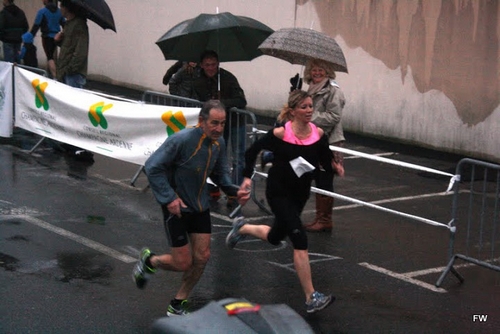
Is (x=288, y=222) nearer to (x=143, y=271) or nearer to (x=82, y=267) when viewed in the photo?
(x=143, y=271)

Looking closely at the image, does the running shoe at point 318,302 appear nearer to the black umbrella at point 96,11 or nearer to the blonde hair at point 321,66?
the blonde hair at point 321,66

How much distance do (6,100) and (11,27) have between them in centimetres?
572

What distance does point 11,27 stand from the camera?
19203 mm

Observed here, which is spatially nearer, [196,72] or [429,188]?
[196,72]

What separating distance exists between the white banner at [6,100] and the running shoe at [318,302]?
7.87m

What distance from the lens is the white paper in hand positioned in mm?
7703

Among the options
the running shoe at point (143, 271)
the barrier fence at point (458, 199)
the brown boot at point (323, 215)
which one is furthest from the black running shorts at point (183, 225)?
the brown boot at point (323, 215)

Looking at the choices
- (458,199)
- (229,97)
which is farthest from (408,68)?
(229,97)

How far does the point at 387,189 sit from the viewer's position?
1231 cm

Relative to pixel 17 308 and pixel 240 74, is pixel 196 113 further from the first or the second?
pixel 240 74

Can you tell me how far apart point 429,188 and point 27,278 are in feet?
20.1

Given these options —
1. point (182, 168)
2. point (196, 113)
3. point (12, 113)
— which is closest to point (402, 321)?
point (182, 168)

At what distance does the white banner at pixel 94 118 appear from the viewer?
11352mm

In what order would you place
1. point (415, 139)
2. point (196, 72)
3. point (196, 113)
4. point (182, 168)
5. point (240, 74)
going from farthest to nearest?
point (240, 74) < point (415, 139) < point (196, 72) < point (196, 113) < point (182, 168)
